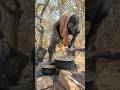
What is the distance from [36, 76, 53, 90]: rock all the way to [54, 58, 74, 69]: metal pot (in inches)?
13.1

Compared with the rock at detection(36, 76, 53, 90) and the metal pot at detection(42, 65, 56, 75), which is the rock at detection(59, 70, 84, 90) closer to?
the rock at detection(36, 76, 53, 90)

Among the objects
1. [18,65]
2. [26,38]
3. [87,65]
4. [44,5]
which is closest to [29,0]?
[26,38]

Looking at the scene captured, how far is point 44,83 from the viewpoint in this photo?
5.58 metres

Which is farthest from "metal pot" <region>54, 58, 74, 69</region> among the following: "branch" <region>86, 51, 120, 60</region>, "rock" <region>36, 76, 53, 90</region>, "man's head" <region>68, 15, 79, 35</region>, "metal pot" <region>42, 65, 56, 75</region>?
"branch" <region>86, 51, 120, 60</region>

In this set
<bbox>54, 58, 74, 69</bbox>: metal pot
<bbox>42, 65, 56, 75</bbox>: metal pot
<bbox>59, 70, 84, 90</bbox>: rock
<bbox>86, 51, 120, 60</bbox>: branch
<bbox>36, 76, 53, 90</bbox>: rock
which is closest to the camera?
<bbox>86, 51, 120, 60</bbox>: branch

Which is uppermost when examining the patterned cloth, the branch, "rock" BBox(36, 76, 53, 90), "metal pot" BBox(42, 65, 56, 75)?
the patterned cloth

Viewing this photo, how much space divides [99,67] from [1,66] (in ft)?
2.73

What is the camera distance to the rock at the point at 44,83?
534 cm

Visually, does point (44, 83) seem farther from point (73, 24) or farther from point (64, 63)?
point (73, 24)

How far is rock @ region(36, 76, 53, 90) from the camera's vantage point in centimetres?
534

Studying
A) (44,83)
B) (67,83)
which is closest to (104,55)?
(67,83)

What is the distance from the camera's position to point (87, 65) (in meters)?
2.87

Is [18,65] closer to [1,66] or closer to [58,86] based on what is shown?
[1,66]

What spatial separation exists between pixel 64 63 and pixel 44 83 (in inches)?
25.3
